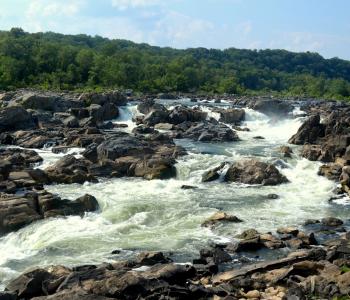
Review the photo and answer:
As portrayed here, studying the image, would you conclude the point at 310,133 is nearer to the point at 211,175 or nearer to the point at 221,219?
the point at 211,175

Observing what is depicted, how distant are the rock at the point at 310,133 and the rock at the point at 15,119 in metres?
26.2

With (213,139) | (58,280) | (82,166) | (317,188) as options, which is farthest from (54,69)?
(58,280)

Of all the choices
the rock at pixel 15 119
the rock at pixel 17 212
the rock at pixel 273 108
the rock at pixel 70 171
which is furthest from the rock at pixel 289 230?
the rock at pixel 273 108

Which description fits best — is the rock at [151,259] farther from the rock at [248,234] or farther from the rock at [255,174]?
the rock at [255,174]

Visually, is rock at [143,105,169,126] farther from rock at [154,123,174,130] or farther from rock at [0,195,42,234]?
rock at [0,195,42,234]

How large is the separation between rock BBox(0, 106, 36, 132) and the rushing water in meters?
11.3

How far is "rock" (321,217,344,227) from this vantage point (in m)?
25.0

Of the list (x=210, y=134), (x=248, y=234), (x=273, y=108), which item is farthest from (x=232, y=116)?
(x=248, y=234)

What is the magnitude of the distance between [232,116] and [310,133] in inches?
650

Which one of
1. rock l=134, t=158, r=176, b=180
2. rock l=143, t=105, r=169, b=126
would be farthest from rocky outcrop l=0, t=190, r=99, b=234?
rock l=143, t=105, r=169, b=126

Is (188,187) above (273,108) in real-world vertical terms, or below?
below

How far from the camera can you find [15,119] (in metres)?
50.1

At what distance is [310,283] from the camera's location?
15984mm

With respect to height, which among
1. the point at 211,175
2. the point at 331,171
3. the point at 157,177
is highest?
the point at 331,171
